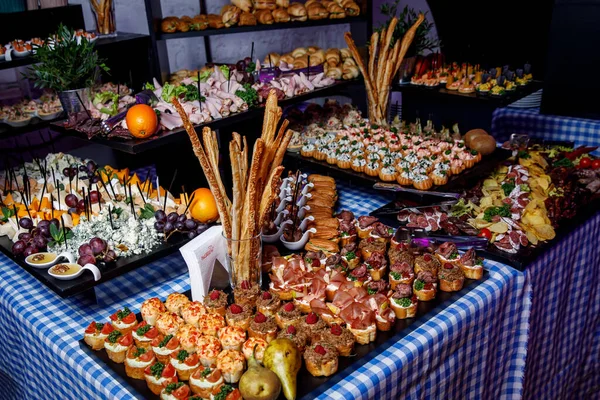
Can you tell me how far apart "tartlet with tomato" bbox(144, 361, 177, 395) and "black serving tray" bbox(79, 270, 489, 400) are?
27mm

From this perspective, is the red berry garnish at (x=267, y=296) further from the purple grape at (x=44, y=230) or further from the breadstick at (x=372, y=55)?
the breadstick at (x=372, y=55)

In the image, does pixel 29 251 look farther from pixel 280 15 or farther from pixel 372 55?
pixel 280 15

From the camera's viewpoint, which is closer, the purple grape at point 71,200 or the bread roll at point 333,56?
the purple grape at point 71,200

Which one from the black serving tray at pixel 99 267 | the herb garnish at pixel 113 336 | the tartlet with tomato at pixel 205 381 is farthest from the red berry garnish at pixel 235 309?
the black serving tray at pixel 99 267

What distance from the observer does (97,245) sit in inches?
89.2

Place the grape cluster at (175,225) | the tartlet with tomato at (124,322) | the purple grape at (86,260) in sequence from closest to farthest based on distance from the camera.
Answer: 1. the tartlet with tomato at (124,322)
2. the purple grape at (86,260)
3. the grape cluster at (175,225)

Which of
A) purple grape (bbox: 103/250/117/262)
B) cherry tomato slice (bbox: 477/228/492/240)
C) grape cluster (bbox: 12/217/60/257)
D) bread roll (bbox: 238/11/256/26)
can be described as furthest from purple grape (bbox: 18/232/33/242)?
bread roll (bbox: 238/11/256/26)

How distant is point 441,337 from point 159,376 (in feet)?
3.32

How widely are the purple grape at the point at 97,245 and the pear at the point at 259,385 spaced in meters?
0.92

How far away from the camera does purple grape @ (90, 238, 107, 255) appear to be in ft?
7.42

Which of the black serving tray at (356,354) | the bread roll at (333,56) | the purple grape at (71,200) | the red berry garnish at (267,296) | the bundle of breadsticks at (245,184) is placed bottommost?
the black serving tray at (356,354)

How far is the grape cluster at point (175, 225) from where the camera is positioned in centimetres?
246

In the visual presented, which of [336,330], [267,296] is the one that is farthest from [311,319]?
[267,296]

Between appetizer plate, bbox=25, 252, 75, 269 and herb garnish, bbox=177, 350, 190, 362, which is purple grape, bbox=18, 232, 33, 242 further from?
herb garnish, bbox=177, 350, 190, 362
